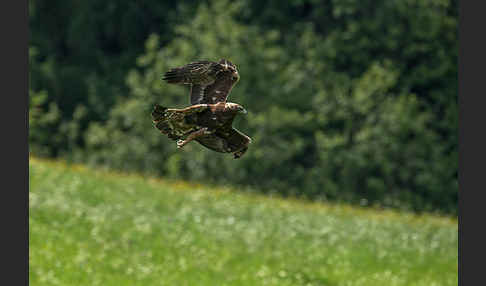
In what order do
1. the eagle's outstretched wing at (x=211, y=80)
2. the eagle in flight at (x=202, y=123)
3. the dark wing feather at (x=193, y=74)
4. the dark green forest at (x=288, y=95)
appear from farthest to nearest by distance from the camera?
the dark green forest at (x=288, y=95) → the eagle's outstretched wing at (x=211, y=80) → the dark wing feather at (x=193, y=74) → the eagle in flight at (x=202, y=123)

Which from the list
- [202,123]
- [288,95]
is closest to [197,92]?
[202,123]

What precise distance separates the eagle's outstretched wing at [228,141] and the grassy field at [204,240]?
27.8ft

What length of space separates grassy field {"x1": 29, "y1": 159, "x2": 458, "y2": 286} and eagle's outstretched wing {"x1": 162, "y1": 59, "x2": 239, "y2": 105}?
26.9 feet

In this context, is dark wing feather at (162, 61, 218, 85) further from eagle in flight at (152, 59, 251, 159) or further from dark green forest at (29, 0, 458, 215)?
dark green forest at (29, 0, 458, 215)

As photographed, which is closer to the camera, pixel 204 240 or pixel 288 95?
pixel 204 240

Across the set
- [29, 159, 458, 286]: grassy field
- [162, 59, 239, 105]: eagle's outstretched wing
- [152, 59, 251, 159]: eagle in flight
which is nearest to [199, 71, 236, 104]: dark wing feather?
[162, 59, 239, 105]: eagle's outstretched wing

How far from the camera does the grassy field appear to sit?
42.3 feet

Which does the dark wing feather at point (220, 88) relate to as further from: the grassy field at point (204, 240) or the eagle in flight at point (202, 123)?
the grassy field at point (204, 240)

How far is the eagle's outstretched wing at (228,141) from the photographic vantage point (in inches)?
156

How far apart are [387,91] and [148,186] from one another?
1317 centimetres

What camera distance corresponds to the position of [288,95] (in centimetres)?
2833

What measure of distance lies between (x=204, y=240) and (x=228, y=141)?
→ 1123cm

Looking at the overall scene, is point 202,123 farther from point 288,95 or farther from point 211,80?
point 288,95

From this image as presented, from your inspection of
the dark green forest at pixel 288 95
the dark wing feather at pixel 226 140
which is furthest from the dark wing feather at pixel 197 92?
the dark green forest at pixel 288 95
